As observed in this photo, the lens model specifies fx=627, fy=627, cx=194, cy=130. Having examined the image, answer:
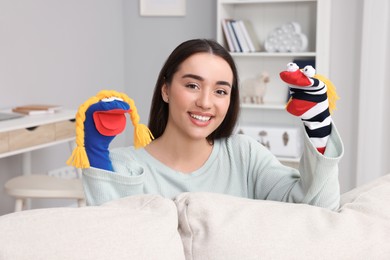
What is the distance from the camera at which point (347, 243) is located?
3.10 ft

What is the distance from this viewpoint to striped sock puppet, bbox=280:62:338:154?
3.92 feet

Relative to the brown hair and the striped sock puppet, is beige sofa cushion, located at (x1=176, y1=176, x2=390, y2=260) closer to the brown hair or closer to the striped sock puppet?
the striped sock puppet

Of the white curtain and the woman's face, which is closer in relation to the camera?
the woman's face

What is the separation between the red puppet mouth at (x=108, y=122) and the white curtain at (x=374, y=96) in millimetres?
2660

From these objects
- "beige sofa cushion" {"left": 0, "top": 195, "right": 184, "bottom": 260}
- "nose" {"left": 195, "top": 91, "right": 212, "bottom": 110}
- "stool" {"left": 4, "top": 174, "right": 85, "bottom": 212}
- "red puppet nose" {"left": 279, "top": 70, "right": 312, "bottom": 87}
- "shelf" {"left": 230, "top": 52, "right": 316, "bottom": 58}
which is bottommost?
"stool" {"left": 4, "top": 174, "right": 85, "bottom": 212}

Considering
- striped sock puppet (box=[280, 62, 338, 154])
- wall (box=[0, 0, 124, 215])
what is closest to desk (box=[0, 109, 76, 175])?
wall (box=[0, 0, 124, 215])

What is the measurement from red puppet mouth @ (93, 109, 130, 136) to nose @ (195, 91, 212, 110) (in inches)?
9.3

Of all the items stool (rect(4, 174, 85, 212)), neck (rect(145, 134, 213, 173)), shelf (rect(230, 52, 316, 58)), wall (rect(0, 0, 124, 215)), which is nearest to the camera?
neck (rect(145, 134, 213, 173))

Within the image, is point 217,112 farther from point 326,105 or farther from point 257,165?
point 326,105

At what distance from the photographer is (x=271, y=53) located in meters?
3.78

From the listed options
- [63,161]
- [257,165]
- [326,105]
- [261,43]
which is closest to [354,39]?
[261,43]

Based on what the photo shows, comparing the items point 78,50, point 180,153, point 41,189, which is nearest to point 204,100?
point 180,153

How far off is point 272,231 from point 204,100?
21.5 inches

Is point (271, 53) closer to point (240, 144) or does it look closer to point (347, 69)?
point (347, 69)
